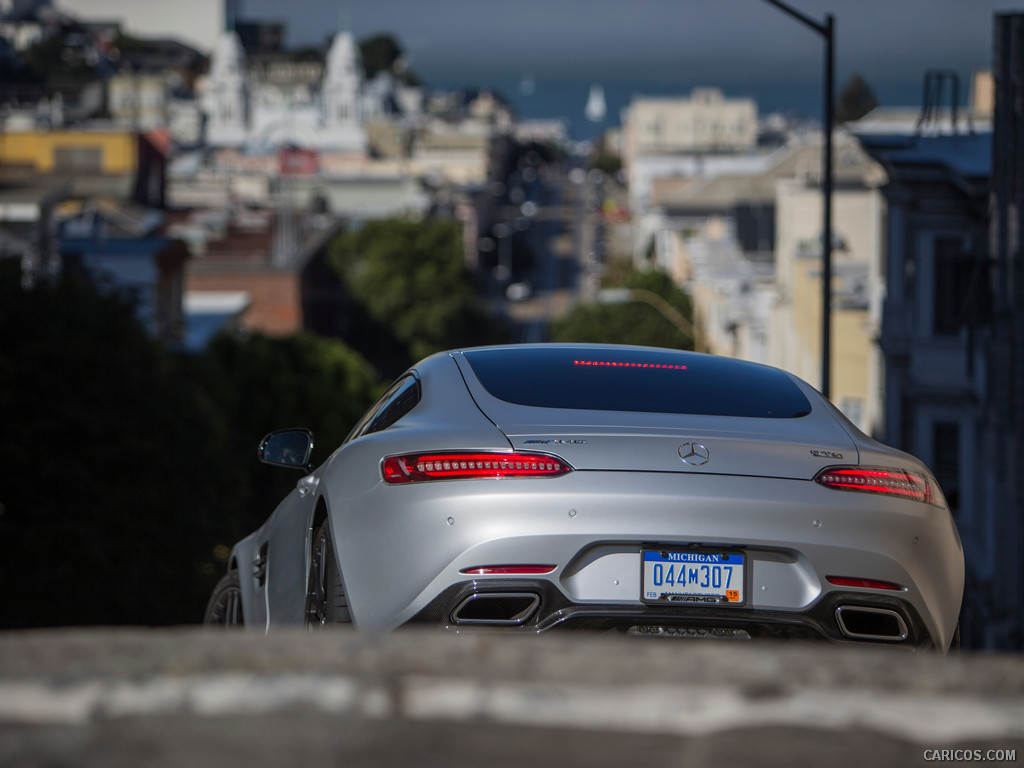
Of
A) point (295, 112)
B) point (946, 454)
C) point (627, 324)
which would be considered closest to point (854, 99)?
point (627, 324)

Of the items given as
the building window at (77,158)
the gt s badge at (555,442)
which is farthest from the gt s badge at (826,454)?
the building window at (77,158)

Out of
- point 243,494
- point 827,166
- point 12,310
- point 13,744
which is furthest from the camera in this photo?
point 243,494

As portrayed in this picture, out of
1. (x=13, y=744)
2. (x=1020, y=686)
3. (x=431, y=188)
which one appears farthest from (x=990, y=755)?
(x=431, y=188)

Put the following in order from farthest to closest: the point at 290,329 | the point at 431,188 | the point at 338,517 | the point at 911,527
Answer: the point at 431,188 < the point at 290,329 < the point at 338,517 < the point at 911,527

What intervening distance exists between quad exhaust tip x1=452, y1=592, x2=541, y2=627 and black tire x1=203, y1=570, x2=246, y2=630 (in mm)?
2182

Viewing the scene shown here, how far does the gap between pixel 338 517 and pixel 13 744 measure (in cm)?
260

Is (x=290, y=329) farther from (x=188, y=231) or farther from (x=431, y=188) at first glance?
(x=431, y=188)

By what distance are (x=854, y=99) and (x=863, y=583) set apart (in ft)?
223

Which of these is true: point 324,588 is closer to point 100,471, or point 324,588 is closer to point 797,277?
point 100,471

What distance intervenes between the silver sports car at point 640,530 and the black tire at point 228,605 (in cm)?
183

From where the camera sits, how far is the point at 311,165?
418 feet

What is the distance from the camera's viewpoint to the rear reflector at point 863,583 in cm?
414

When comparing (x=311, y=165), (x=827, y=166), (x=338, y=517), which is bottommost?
(x=338, y=517)

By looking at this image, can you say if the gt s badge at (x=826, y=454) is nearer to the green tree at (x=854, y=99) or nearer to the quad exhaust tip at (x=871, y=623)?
the quad exhaust tip at (x=871, y=623)
